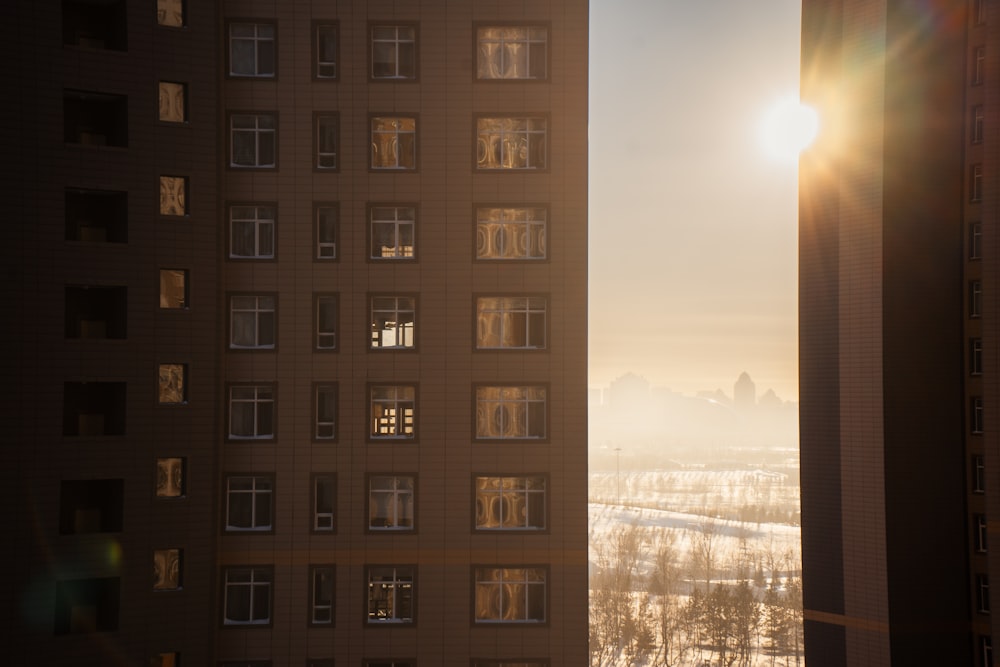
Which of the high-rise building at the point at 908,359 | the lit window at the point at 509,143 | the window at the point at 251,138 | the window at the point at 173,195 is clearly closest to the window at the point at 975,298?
the high-rise building at the point at 908,359

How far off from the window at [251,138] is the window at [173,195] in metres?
2.04

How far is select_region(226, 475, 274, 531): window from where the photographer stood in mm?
28562

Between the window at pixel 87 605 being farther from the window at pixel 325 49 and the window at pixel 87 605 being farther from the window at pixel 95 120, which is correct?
the window at pixel 325 49

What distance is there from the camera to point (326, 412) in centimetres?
2889

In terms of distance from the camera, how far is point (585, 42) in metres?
29.6

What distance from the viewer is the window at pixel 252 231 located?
95.1ft

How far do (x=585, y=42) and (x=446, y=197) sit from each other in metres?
6.46

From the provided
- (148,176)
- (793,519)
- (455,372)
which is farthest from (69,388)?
(793,519)

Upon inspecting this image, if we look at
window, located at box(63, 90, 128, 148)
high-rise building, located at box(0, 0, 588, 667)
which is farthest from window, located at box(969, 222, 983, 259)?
window, located at box(63, 90, 128, 148)

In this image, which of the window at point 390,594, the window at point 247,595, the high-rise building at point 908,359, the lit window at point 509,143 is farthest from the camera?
the high-rise building at point 908,359

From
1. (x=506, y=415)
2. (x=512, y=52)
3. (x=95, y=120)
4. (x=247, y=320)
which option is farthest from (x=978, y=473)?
(x=95, y=120)

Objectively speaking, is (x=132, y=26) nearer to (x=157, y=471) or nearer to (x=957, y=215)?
(x=157, y=471)

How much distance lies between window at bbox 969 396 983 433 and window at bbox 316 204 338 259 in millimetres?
22980

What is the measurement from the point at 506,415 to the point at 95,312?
40.5 feet
